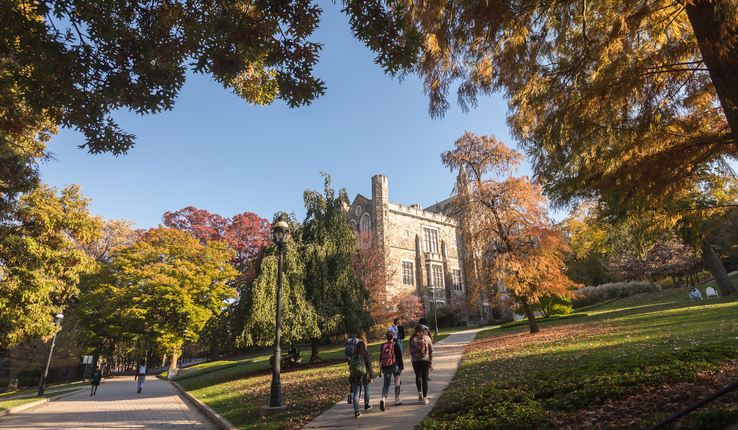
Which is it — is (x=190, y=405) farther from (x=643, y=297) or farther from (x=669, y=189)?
(x=643, y=297)

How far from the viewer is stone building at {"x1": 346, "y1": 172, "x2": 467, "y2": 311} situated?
1389 inches

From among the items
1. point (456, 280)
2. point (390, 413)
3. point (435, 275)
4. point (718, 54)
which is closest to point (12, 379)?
point (435, 275)

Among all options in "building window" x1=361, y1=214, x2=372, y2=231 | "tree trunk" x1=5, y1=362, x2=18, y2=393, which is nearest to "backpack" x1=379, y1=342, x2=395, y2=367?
"building window" x1=361, y1=214, x2=372, y2=231

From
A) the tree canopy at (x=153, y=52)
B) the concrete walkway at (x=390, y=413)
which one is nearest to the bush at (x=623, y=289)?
the concrete walkway at (x=390, y=413)

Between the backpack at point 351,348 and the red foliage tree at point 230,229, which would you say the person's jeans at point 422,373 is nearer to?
the backpack at point 351,348

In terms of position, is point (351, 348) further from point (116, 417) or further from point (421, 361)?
point (116, 417)

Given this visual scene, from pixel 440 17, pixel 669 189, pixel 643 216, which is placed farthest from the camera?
pixel 643 216

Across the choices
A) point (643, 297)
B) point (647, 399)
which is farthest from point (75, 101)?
point (643, 297)

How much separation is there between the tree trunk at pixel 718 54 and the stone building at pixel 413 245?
96.9 ft

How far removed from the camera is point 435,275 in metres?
38.1

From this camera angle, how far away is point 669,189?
19.4 ft

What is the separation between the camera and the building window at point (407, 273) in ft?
118

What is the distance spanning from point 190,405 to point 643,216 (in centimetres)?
1225

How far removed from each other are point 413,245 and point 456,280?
A: 6.70m
